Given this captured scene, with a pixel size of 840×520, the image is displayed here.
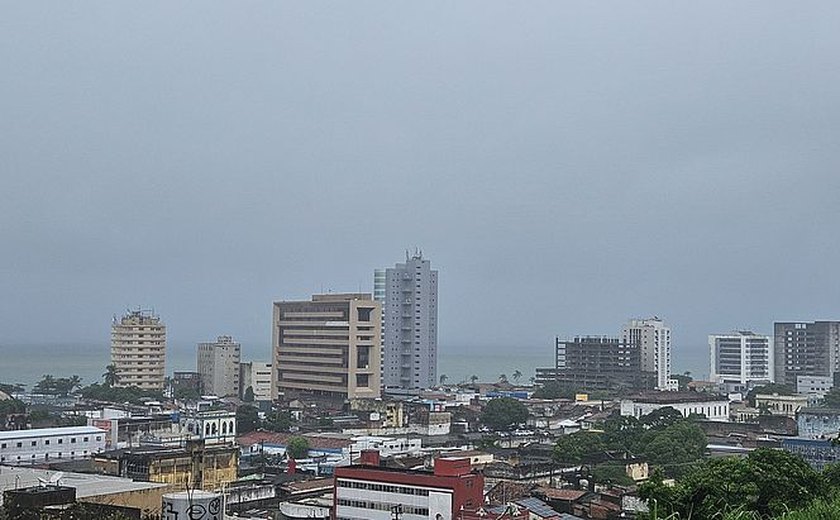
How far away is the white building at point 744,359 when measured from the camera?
54.9 meters

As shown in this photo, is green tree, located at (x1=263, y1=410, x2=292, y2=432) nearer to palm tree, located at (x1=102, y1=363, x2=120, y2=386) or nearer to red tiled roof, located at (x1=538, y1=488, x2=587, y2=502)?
palm tree, located at (x1=102, y1=363, x2=120, y2=386)

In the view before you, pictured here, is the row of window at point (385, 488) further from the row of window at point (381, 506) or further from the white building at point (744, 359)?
the white building at point (744, 359)

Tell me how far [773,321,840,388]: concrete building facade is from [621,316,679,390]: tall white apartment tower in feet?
19.4

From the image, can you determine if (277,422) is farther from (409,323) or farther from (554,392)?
(409,323)

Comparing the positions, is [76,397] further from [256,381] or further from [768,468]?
[768,468]

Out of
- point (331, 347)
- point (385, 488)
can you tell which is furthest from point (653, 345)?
point (385, 488)

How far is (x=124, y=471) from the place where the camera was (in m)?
18.8

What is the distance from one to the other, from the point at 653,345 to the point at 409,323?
11.9m

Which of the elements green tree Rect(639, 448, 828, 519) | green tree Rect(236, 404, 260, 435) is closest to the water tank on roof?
green tree Rect(639, 448, 828, 519)

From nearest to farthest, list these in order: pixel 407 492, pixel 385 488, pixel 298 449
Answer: pixel 407 492
pixel 385 488
pixel 298 449

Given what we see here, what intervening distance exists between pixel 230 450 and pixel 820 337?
3978 centimetres

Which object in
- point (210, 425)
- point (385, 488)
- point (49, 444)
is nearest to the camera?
point (385, 488)

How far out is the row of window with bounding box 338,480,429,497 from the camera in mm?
14938

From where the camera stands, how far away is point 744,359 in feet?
182
